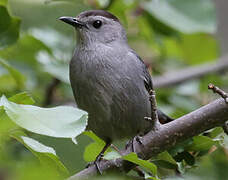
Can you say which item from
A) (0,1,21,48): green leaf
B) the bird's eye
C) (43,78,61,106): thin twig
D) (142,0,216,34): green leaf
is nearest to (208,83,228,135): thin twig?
(0,1,21,48): green leaf

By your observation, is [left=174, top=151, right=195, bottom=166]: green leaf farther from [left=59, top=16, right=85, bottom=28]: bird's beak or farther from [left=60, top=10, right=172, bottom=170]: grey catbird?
[left=59, top=16, right=85, bottom=28]: bird's beak

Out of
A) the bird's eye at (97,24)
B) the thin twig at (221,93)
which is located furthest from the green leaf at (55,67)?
the thin twig at (221,93)

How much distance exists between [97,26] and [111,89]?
821mm

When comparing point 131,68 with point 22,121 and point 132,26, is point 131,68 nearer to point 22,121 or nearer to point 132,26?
point 132,26

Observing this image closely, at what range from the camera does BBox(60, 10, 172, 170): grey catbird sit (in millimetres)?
3182

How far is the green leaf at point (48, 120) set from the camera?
1568 millimetres

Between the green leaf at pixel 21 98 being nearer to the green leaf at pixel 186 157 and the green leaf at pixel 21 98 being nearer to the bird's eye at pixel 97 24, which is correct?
the green leaf at pixel 186 157

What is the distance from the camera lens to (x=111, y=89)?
316 cm

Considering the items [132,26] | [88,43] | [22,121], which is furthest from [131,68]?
[22,121]

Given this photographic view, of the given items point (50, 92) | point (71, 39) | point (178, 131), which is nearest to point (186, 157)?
point (178, 131)

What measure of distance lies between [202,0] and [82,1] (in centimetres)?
104

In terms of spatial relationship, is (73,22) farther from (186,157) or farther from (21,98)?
(21,98)

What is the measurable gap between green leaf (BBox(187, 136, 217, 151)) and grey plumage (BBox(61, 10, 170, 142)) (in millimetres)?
719

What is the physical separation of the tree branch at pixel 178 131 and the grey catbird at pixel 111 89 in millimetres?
747
